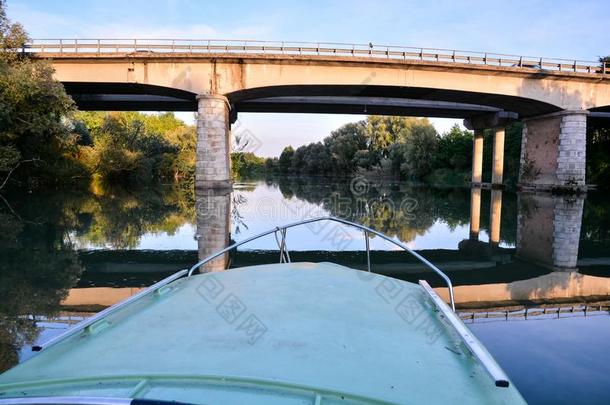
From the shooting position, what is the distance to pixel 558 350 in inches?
145

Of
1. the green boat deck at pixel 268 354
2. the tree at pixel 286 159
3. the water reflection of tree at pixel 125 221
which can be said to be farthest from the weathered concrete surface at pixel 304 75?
the tree at pixel 286 159

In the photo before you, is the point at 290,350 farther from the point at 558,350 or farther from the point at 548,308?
the point at 548,308

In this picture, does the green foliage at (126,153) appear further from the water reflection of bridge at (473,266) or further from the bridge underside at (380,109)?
the water reflection of bridge at (473,266)

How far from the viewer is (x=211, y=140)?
2362 centimetres

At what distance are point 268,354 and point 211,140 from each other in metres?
22.6

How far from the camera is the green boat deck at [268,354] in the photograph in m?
1.71

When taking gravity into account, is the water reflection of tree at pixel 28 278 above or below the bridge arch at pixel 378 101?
below

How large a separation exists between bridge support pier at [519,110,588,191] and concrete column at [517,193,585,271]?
12.3 meters

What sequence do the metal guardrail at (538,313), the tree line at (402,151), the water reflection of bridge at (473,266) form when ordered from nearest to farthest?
the metal guardrail at (538,313) → the water reflection of bridge at (473,266) → the tree line at (402,151)

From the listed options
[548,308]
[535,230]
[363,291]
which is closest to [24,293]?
[363,291]

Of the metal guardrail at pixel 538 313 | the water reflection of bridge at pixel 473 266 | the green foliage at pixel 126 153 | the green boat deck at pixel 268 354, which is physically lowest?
the water reflection of bridge at pixel 473 266

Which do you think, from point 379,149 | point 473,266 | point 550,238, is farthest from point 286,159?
point 473,266

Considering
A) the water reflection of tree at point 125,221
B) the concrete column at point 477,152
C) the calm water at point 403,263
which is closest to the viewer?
the calm water at point 403,263

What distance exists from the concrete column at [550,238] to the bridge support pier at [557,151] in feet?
40.5
